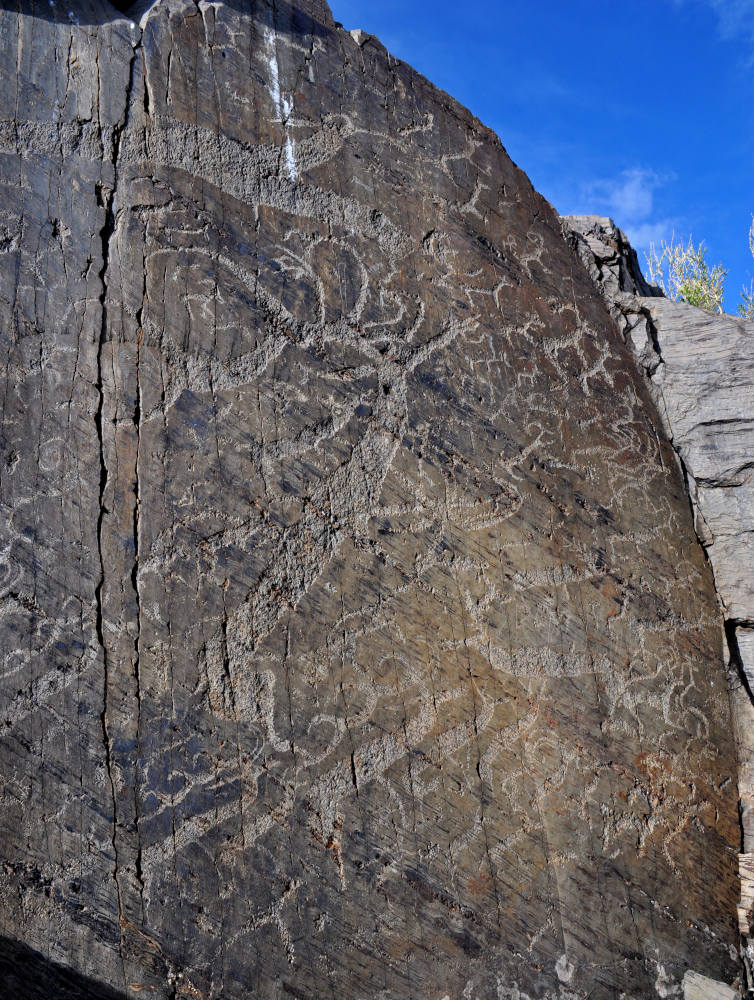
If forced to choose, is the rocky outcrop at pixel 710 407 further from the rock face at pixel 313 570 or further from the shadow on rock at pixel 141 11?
the shadow on rock at pixel 141 11

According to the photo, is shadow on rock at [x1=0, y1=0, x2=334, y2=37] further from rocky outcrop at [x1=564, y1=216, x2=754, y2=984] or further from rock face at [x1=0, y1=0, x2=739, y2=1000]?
rocky outcrop at [x1=564, y1=216, x2=754, y2=984]

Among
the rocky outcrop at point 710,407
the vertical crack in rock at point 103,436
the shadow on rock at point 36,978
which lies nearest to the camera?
the shadow on rock at point 36,978

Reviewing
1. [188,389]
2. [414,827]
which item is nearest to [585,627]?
[414,827]

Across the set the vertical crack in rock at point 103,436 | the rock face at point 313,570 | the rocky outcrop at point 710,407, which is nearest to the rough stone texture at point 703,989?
the rock face at point 313,570

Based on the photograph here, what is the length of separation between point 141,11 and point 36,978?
2613mm

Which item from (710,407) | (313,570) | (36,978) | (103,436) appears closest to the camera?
(36,978)

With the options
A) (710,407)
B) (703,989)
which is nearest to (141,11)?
(710,407)

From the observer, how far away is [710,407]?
276cm

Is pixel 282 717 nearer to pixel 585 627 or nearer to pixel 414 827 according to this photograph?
pixel 414 827

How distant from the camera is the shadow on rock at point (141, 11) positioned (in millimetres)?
2191

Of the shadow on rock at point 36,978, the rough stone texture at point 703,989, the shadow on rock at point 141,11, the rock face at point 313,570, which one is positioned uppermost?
the shadow on rock at point 141,11

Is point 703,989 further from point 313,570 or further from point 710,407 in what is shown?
point 710,407

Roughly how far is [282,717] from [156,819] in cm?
38

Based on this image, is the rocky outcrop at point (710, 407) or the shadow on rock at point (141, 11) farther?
the rocky outcrop at point (710, 407)
